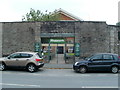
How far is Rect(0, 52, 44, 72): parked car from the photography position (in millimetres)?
12523

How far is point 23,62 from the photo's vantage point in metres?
12.6

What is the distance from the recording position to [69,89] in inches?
284

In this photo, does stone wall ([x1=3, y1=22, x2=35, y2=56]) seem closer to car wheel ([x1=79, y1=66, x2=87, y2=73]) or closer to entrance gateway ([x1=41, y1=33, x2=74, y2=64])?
entrance gateway ([x1=41, y1=33, x2=74, y2=64])

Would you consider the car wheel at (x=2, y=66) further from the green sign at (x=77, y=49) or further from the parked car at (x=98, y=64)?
the green sign at (x=77, y=49)

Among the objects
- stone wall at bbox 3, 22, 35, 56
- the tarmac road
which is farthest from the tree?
the tarmac road

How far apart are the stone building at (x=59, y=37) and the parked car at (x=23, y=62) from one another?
4918 millimetres

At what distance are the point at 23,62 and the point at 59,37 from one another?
6366 mm

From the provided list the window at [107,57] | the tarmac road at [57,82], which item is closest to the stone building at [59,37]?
the window at [107,57]

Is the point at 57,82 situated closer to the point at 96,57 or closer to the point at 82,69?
the point at 82,69

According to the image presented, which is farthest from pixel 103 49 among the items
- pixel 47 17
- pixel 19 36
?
pixel 47 17

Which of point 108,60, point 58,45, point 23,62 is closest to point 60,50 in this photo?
point 58,45

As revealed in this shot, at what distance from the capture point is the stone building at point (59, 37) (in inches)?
688

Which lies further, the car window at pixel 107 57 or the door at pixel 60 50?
the door at pixel 60 50

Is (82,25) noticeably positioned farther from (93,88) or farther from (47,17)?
(47,17)
